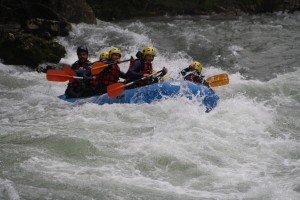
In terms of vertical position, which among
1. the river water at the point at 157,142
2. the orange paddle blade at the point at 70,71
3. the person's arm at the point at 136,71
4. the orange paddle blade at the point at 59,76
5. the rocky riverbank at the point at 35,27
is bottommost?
the river water at the point at 157,142

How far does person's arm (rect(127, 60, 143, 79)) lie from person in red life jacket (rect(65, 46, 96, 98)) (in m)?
0.83

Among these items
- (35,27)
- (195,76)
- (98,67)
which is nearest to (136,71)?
(98,67)

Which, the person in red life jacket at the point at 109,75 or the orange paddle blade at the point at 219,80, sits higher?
the orange paddle blade at the point at 219,80

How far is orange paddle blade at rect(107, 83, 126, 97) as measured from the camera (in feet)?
29.8

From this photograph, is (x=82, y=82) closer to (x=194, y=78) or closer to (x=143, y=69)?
(x=143, y=69)

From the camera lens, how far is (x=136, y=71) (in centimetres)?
976

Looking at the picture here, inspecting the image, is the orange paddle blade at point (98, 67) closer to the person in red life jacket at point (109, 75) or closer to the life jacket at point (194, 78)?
the person in red life jacket at point (109, 75)

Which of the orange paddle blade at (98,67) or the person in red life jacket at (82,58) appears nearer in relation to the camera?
the orange paddle blade at (98,67)

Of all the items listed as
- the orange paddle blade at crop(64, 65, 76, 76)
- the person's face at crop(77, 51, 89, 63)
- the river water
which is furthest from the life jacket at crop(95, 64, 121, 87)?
the river water

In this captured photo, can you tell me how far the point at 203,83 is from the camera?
9914 millimetres

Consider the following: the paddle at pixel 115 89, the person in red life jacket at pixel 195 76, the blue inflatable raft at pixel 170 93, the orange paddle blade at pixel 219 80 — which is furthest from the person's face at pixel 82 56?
the orange paddle blade at pixel 219 80

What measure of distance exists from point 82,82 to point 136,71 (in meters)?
1.11

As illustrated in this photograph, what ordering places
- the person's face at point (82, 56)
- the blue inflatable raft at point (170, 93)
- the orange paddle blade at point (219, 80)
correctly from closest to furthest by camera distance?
the blue inflatable raft at point (170, 93) → the orange paddle blade at point (219, 80) → the person's face at point (82, 56)

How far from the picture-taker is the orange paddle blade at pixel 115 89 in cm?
909
